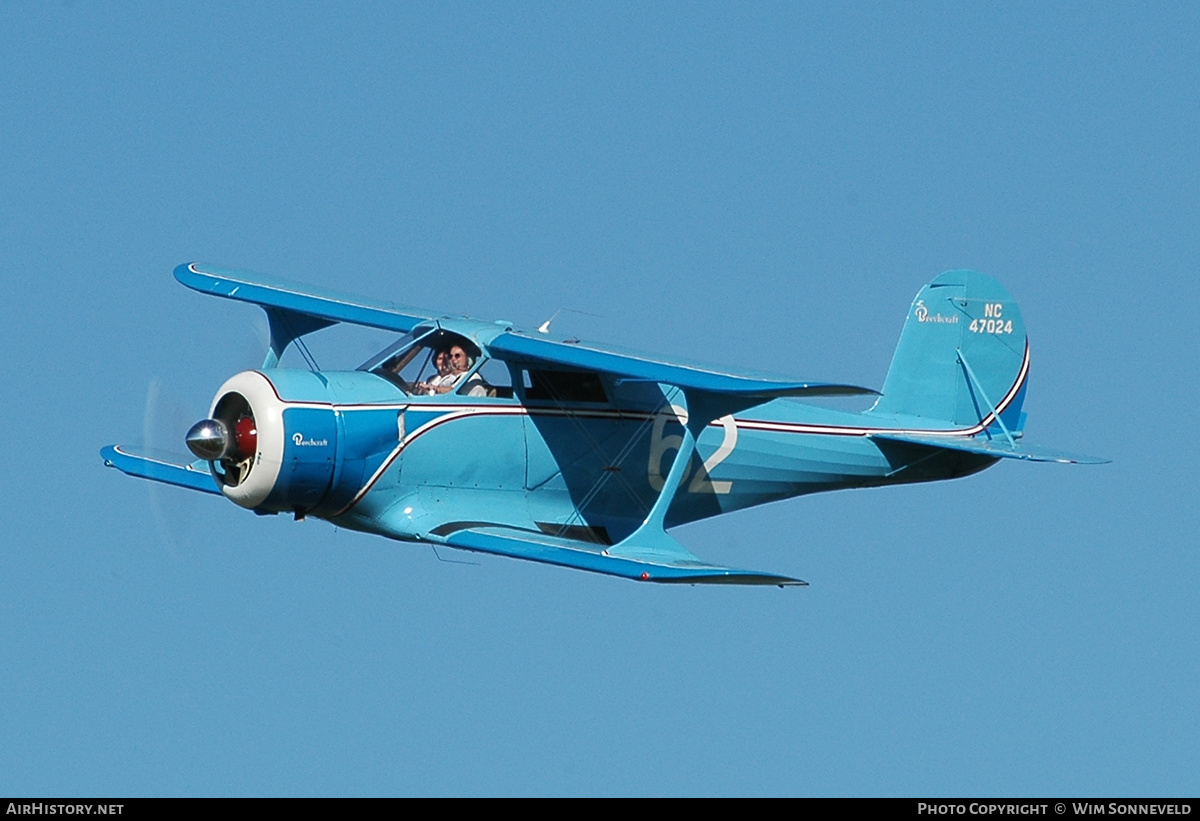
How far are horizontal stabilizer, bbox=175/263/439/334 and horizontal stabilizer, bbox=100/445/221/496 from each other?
1.57 metres

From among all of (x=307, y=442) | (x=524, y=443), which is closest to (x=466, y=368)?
(x=524, y=443)

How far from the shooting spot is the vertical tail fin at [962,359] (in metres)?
20.6

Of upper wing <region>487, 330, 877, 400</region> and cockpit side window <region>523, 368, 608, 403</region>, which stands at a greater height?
upper wing <region>487, 330, 877, 400</region>

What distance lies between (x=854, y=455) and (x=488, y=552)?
190 inches

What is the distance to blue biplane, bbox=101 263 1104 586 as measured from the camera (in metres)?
16.3

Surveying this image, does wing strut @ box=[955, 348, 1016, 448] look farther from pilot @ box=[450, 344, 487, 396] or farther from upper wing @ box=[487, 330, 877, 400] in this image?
pilot @ box=[450, 344, 487, 396]

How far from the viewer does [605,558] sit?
15.9 m

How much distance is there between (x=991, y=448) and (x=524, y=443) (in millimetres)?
4955

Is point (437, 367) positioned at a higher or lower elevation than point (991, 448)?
higher

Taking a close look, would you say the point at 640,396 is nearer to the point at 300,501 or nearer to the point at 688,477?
the point at 688,477

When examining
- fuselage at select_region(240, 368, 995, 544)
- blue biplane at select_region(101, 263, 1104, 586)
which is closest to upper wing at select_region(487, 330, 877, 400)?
blue biplane at select_region(101, 263, 1104, 586)

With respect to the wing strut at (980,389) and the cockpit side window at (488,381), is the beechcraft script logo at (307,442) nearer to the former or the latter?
the cockpit side window at (488,381)

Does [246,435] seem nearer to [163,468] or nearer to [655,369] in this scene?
[163,468]
